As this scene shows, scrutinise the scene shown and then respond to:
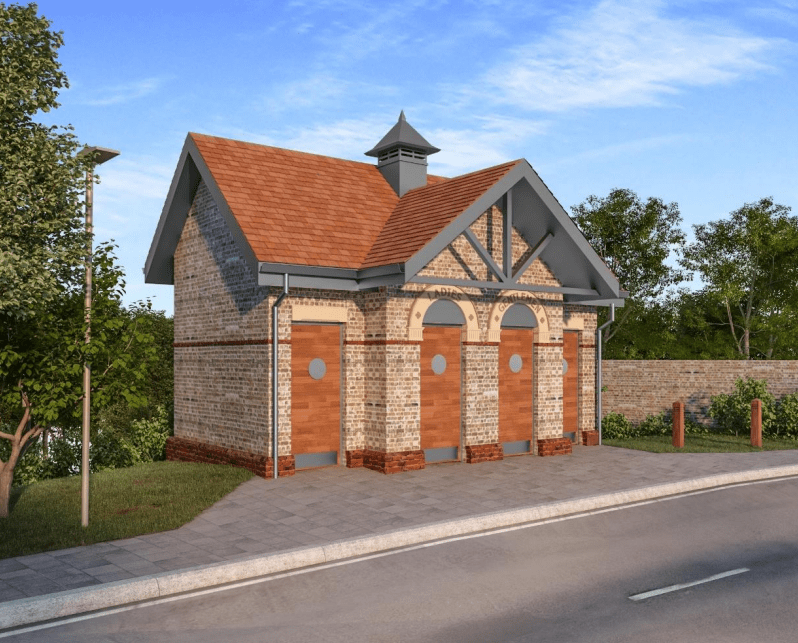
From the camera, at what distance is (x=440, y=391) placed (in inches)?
680

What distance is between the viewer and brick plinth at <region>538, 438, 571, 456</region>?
61.4 ft

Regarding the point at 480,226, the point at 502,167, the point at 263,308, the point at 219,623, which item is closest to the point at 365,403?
the point at 263,308

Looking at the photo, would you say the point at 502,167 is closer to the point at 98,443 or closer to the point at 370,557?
the point at 370,557

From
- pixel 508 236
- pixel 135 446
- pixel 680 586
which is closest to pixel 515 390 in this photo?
pixel 508 236

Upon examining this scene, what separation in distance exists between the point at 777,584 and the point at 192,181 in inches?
566

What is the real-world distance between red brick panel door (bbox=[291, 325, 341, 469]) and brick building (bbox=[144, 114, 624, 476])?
0.03m

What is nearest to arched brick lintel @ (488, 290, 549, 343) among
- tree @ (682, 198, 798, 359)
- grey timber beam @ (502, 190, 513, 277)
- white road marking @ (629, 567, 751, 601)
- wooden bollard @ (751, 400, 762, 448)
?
grey timber beam @ (502, 190, 513, 277)

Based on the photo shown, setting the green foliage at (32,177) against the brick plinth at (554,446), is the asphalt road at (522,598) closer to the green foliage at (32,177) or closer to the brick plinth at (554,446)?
the green foliage at (32,177)

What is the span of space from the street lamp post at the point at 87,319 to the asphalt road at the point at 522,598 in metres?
3.50

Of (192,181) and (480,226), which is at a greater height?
(192,181)

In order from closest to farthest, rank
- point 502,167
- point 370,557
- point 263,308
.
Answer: point 370,557
point 263,308
point 502,167

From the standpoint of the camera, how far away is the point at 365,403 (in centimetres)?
1686

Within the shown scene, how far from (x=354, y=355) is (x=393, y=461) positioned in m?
2.37

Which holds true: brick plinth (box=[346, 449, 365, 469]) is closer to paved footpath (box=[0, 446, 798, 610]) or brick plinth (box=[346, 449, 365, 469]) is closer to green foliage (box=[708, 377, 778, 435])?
paved footpath (box=[0, 446, 798, 610])
